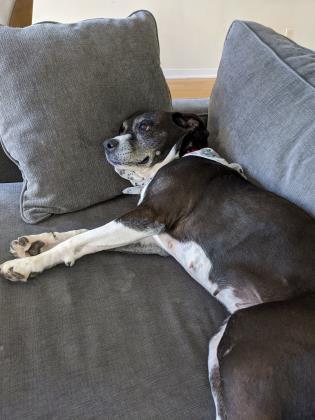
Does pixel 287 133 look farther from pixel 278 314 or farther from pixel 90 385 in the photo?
pixel 90 385

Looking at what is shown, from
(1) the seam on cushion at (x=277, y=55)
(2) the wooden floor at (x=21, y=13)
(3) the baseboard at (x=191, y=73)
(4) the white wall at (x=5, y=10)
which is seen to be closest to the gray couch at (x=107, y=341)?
(1) the seam on cushion at (x=277, y=55)

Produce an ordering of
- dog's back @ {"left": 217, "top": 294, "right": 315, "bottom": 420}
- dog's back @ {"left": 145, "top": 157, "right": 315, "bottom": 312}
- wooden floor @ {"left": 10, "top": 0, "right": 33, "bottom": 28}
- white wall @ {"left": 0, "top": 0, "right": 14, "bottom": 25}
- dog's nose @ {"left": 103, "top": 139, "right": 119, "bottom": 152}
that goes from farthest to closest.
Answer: wooden floor @ {"left": 10, "top": 0, "right": 33, "bottom": 28} → white wall @ {"left": 0, "top": 0, "right": 14, "bottom": 25} → dog's nose @ {"left": 103, "top": 139, "right": 119, "bottom": 152} → dog's back @ {"left": 145, "top": 157, "right": 315, "bottom": 312} → dog's back @ {"left": 217, "top": 294, "right": 315, "bottom": 420}

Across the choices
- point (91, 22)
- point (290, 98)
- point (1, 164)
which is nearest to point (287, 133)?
point (290, 98)

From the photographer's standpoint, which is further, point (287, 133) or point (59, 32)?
point (59, 32)

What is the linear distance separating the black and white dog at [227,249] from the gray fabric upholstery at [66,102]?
10 centimetres

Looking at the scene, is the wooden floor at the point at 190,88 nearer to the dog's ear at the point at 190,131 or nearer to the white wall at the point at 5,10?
the white wall at the point at 5,10

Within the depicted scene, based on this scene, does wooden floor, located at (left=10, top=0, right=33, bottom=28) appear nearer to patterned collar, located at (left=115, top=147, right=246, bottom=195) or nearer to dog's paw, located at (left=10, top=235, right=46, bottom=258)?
patterned collar, located at (left=115, top=147, right=246, bottom=195)

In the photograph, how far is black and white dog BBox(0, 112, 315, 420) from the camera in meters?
1.15

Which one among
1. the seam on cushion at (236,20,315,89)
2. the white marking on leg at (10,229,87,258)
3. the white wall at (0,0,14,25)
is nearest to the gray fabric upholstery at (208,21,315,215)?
the seam on cushion at (236,20,315,89)

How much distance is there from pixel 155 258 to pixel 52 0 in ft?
10.8

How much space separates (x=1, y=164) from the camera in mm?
2076

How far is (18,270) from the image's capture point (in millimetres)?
1446

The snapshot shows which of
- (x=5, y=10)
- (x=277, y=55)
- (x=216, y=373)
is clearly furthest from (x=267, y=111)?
(x=5, y=10)

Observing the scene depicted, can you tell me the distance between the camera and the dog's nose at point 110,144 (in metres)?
1.83
